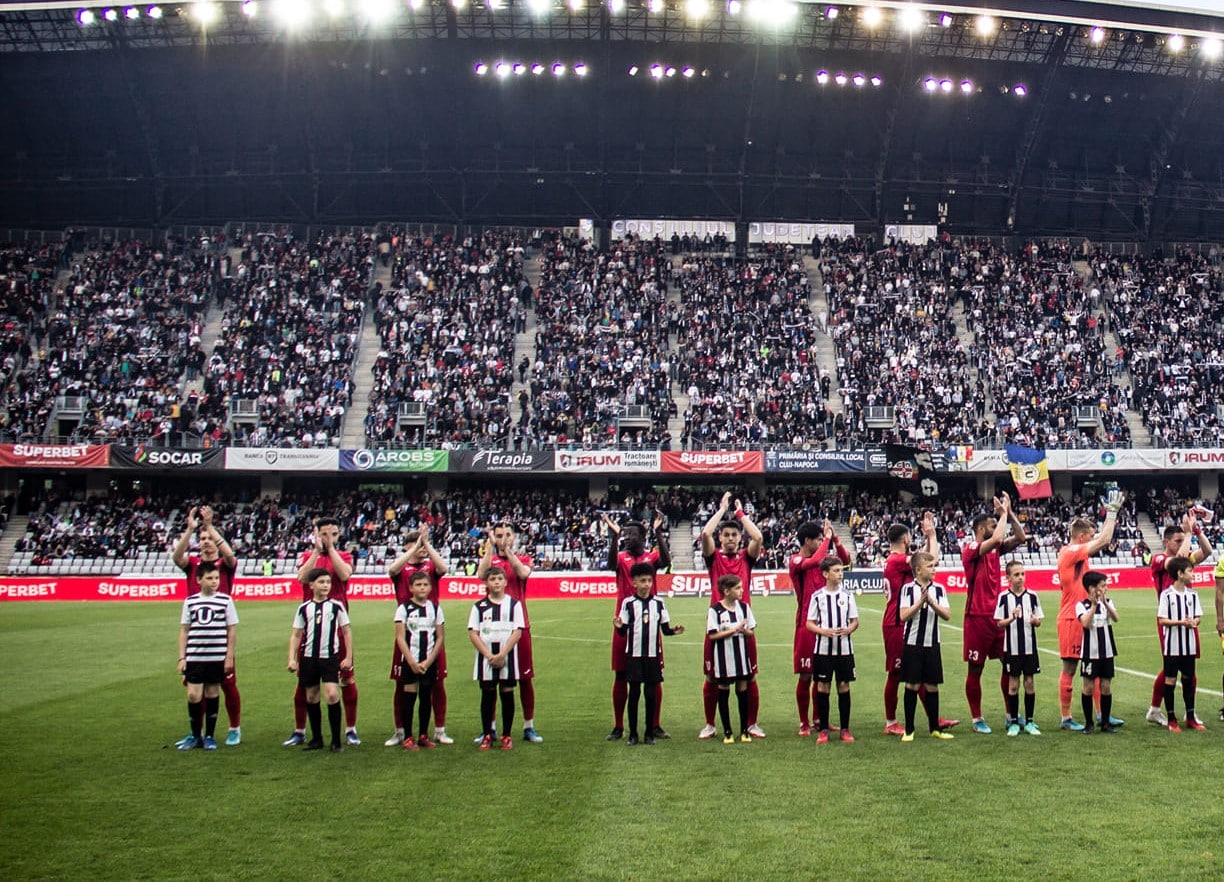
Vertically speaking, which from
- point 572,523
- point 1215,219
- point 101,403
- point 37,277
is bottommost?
point 572,523

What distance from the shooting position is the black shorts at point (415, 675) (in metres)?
10.8

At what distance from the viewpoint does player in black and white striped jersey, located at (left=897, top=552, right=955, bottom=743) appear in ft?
35.4

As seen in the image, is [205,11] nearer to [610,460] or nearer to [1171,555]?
[610,460]

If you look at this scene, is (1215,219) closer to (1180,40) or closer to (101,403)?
(1180,40)

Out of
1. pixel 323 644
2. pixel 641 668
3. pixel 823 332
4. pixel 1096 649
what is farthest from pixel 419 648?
pixel 823 332

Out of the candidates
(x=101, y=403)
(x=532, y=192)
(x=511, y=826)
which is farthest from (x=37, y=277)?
(x=511, y=826)

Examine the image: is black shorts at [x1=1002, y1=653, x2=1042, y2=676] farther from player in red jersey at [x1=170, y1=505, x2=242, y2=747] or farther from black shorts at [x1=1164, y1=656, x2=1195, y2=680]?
player in red jersey at [x1=170, y1=505, x2=242, y2=747]

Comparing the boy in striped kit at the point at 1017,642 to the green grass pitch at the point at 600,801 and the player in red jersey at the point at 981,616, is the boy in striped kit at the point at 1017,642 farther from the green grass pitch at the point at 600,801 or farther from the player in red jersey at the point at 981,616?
the green grass pitch at the point at 600,801

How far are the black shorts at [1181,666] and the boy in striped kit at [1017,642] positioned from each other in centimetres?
145

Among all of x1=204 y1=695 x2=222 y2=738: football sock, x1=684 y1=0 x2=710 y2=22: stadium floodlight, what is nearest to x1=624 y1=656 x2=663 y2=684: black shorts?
x1=204 y1=695 x2=222 y2=738: football sock

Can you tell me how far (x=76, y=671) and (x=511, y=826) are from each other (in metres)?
12.4

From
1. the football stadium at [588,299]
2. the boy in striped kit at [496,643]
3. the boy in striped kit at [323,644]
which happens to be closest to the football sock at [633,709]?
the boy in striped kit at [496,643]

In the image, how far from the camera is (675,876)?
6.77 metres

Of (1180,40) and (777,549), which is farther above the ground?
(1180,40)
